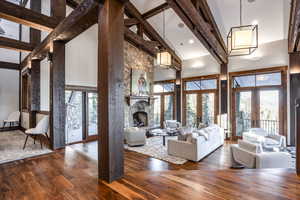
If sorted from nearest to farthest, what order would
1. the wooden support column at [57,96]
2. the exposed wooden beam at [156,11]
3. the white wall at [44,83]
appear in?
the wooden support column at [57,96]
the white wall at [44,83]
the exposed wooden beam at [156,11]

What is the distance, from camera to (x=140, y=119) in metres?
8.63

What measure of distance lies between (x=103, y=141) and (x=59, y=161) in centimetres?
160

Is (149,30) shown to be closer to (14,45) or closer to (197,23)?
(197,23)

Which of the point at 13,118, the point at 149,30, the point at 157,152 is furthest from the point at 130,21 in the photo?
the point at 13,118

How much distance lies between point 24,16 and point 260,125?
27.8 ft

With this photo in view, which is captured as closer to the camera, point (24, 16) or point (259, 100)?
point (24, 16)

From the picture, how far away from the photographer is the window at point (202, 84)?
24.8ft

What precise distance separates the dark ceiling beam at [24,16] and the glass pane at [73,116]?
2.55 meters

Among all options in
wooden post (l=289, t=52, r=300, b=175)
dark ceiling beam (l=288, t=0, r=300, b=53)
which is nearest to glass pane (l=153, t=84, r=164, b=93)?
wooden post (l=289, t=52, r=300, b=175)

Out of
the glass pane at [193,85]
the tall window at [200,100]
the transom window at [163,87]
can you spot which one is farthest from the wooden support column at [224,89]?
the transom window at [163,87]

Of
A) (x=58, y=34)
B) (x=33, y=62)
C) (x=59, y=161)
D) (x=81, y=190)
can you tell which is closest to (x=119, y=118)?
(x=81, y=190)

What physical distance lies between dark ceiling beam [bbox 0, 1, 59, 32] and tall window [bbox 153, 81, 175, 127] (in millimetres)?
6139

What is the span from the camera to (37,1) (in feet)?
17.9

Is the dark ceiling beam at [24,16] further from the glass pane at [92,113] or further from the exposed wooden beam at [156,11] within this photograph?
the exposed wooden beam at [156,11]
